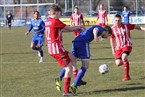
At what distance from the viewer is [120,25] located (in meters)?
11.4

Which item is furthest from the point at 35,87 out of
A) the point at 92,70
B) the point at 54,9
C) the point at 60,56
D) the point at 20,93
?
the point at 92,70

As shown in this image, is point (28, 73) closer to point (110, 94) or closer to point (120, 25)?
point (120, 25)

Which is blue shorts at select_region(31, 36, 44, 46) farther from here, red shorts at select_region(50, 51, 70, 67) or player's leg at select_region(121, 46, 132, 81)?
red shorts at select_region(50, 51, 70, 67)

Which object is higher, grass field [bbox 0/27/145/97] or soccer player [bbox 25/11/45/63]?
soccer player [bbox 25/11/45/63]

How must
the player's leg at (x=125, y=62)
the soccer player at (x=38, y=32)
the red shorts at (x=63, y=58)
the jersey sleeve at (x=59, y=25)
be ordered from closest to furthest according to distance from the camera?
the jersey sleeve at (x=59, y=25)
the red shorts at (x=63, y=58)
the player's leg at (x=125, y=62)
the soccer player at (x=38, y=32)

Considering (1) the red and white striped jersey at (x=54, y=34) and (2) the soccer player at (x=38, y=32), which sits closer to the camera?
(1) the red and white striped jersey at (x=54, y=34)

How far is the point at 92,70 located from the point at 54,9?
4667 mm

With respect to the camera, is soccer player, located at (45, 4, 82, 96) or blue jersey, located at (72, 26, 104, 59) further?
blue jersey, located at (72, 26, 104, 59)

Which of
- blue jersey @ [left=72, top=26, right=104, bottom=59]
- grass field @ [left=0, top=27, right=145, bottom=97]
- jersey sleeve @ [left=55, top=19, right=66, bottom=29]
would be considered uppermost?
jersey sleeve @ [left=55, top=19, right=66, bottom=29]

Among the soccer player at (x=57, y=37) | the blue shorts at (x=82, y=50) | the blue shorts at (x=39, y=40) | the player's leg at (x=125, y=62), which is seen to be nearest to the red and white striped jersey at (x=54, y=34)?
the soccer player at (x=57, y=37)

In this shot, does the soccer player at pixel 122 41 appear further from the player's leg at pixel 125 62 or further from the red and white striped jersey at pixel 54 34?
the red and white striped jersey at pixel 54 34

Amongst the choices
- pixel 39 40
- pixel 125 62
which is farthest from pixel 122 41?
pixel 39 40

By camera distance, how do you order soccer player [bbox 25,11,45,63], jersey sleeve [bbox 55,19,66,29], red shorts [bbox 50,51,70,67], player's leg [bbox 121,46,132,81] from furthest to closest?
soccer player [bbox 25,11,45,63] → player's leg [bbox 121,46,132,81] → red shorts [bbox 50,51,70,67] → jersey sleeve [bbox 55,19,66,29]

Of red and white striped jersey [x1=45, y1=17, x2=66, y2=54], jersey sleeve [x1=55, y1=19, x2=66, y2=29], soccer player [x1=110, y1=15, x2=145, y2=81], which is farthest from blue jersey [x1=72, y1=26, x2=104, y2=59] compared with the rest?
soccer player [x1=110, y1=15, x2=145, y2=81]
